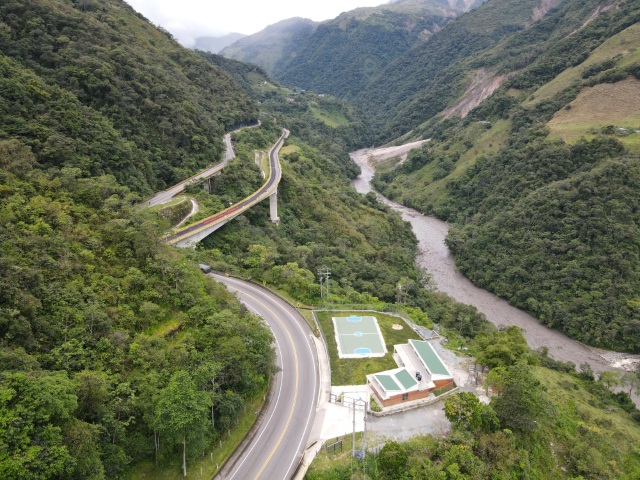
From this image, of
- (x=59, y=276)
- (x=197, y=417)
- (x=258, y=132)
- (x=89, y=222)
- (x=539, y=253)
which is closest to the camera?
(x=197, y=417)

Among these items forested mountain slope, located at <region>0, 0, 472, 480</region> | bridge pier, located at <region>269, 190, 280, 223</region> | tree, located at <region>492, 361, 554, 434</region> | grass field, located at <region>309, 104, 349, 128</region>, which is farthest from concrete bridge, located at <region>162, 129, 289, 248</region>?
grass field, located at <region>309, 104, 349, 128</region>

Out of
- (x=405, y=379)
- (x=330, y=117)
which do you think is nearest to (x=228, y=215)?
(x=405, y=379)

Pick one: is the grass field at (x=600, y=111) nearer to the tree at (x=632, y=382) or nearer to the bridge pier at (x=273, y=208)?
the tree at (x=632, y=382)

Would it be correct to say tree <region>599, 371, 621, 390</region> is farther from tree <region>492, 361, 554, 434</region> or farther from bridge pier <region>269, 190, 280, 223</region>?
bridge pier <region>269, 190, 280, 223</region>

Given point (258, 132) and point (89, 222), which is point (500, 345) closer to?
point (89, 222)

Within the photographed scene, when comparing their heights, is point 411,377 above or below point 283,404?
above

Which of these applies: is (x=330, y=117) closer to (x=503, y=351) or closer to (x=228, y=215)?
(x=228, y=215)

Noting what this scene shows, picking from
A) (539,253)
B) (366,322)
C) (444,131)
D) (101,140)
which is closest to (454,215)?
(539,253)
